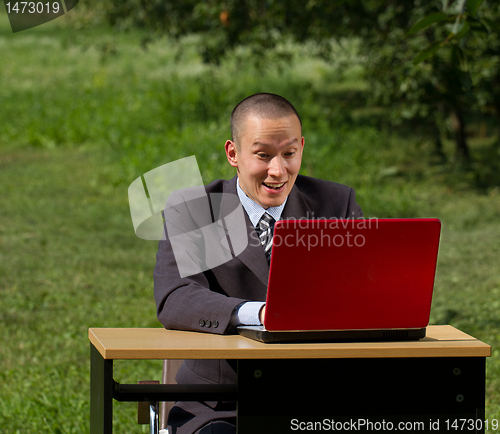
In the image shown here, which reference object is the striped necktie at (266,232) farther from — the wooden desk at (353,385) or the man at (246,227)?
the wooden desk at (353,385)

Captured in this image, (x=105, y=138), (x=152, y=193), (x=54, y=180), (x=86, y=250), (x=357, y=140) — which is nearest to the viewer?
(x=152, y=193)

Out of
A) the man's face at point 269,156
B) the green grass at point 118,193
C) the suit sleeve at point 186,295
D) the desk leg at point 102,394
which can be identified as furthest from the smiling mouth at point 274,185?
the green grass at point 118,193

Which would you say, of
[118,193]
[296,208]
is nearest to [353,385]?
[296,208]

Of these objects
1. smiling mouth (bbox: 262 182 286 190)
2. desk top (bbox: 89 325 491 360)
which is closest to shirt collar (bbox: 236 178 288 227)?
smiling mouth (bbox: 262 182 286 190)

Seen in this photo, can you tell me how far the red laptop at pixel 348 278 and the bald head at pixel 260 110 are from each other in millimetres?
759

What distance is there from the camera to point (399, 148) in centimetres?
1473

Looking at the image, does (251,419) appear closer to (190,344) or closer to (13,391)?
(190,344)

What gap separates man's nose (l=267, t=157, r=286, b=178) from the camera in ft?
7.91

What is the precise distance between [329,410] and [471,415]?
42 cm

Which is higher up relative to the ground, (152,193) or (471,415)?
(152,193)

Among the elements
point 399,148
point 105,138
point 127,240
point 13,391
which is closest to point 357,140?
point 399,148

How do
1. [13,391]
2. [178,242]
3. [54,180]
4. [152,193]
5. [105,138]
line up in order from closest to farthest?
[178,242], [152,193], [13,391], [54,180], [105,138]

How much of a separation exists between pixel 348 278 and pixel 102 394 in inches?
31.2

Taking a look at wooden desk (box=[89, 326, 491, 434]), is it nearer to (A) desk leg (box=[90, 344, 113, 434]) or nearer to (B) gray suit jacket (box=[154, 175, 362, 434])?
(A) desk leg (box=[90, 344, 113, 434])
